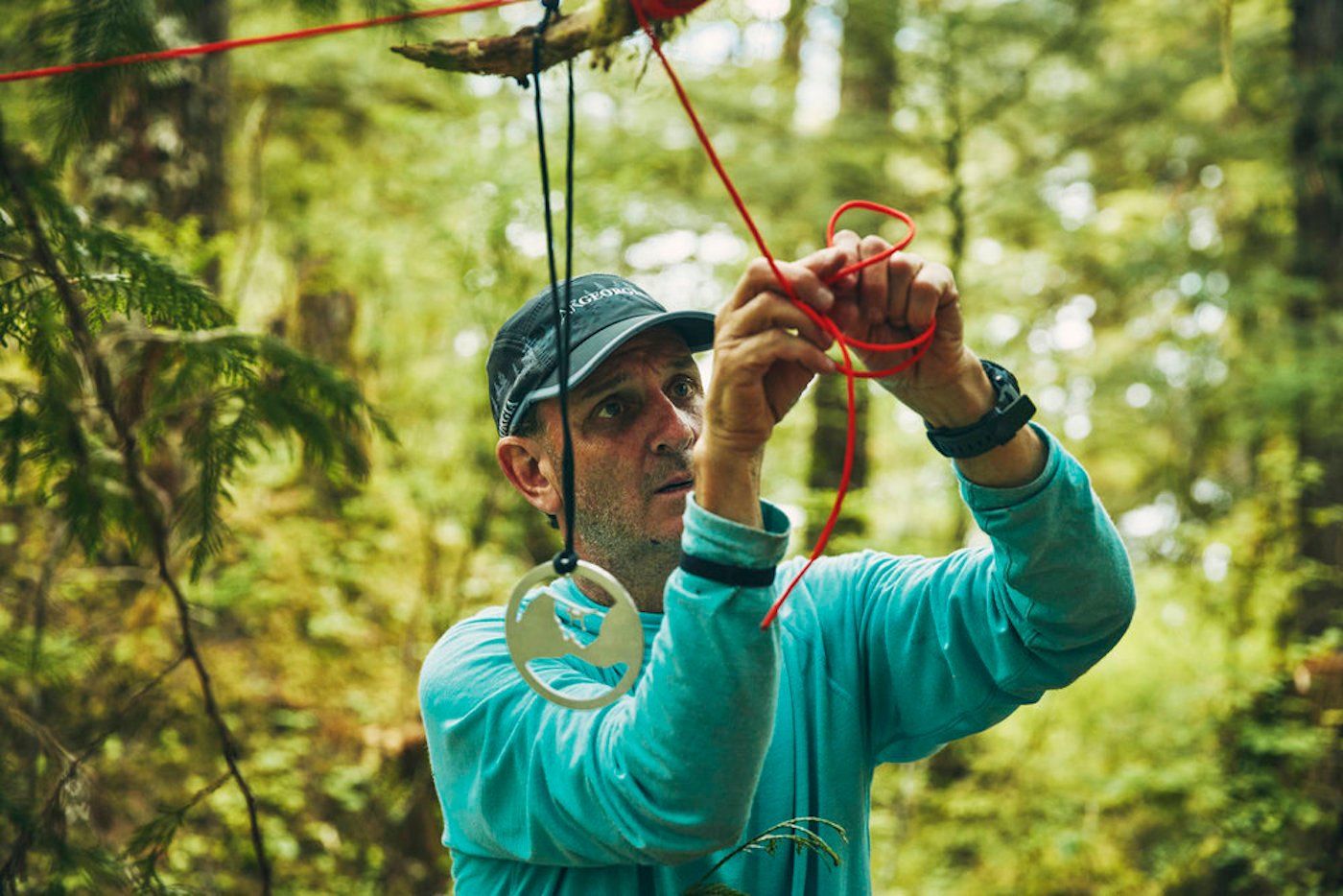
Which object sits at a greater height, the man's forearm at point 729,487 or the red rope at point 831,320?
the red rope at point 831,320

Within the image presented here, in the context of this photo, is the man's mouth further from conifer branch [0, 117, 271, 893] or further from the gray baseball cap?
conifer branch [0, 117, 271, 893]

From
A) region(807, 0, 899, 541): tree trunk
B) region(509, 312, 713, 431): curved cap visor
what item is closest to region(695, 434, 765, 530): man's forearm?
region(509, 312, 713, 431): curved cap visor

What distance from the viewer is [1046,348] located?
26.7ft

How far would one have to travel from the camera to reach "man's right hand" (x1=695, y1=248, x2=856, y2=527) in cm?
130

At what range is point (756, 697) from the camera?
1297mm

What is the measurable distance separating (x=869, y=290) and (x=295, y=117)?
803 cm

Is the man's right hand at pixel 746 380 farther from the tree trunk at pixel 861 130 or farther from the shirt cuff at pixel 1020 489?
the tree trunk at pixel 861 130

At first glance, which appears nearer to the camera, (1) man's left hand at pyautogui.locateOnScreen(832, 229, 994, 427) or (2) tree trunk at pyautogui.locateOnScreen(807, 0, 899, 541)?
(1) man's left hand at pyautogui.locateOnScreen(832, 229, 994, 427)

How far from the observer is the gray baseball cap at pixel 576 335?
6.08ft

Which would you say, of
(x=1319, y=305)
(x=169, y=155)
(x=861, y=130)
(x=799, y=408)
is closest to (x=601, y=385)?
(x=169, y=155)

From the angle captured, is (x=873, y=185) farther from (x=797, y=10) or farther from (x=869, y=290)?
(x=869, y=290)

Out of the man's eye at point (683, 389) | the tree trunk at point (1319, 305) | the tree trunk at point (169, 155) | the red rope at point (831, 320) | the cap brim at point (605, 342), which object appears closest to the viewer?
the red rope at point (831, 320)

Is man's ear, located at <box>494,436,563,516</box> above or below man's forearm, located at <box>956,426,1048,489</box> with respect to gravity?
below

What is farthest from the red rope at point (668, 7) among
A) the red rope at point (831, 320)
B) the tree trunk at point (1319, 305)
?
the tree trunk at point (1319, 305)
